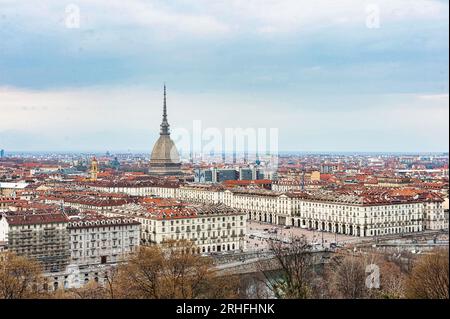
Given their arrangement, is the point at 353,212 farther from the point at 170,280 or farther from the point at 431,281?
the point at 170,280

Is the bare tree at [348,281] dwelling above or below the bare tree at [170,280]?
below

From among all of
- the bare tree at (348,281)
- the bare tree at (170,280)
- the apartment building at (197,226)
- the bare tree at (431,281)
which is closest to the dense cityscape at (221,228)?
the apartment building at (197,226)

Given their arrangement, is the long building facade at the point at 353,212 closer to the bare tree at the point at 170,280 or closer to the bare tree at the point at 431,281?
the bare tree at the point at 170,280

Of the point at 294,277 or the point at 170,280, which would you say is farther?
the point at 294,277

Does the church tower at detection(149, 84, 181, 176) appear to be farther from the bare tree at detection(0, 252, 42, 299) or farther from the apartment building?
the bare tree at detection(0, 252, 42, 299)

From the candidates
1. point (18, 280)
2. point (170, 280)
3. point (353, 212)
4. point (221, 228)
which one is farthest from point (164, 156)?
point (170, 280)

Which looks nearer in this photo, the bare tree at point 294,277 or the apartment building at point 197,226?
the bare tree at point 294,277
